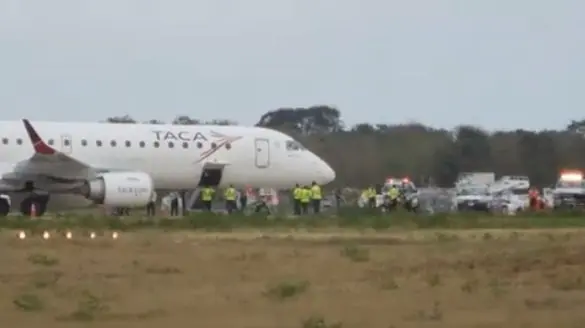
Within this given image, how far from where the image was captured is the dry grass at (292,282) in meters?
12.4

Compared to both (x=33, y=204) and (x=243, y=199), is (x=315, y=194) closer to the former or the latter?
(x=243, y=199)

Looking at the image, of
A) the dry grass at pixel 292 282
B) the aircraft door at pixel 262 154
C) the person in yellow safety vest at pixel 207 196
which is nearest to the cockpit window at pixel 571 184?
the aircraft door at pixel 262 154

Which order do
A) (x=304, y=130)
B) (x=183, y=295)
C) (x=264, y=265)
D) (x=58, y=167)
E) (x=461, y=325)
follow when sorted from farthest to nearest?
(x=304, y=130)
(x=58, y=167)
(x=264, y=265)
(x=183, y=295)
(x=461, y=325)

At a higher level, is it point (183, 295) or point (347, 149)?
point (347, 149)

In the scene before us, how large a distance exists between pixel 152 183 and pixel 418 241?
14.2 meters

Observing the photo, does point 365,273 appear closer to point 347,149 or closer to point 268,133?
point 268,133

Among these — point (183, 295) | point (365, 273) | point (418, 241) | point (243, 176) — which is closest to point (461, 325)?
point (183, 295)

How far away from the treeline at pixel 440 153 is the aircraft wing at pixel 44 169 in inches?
1735

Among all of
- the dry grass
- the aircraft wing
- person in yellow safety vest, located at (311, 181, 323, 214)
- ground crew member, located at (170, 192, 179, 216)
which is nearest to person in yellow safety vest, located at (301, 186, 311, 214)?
person in yellow safety vest, located at (311, 181, 323, 214)

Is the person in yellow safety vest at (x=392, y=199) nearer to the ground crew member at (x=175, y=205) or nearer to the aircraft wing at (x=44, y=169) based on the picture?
the ground crew member at (x=175, y=205)

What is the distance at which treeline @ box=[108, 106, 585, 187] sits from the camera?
83.8 meters

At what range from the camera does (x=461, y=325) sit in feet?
39.1

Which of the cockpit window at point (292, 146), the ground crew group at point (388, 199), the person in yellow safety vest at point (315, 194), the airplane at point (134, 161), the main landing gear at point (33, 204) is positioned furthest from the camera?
the ground crew group at point (388, 199)

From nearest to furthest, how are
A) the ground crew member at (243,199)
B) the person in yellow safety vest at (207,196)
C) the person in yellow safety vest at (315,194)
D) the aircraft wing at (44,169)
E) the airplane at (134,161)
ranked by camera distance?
the aircraft wing at (44,169) → the airplane at (134,161) → the person in yellow safety vest at (207,196) → the person in yellow safety vest at (315,194) → the ground crew member at (243,199)
